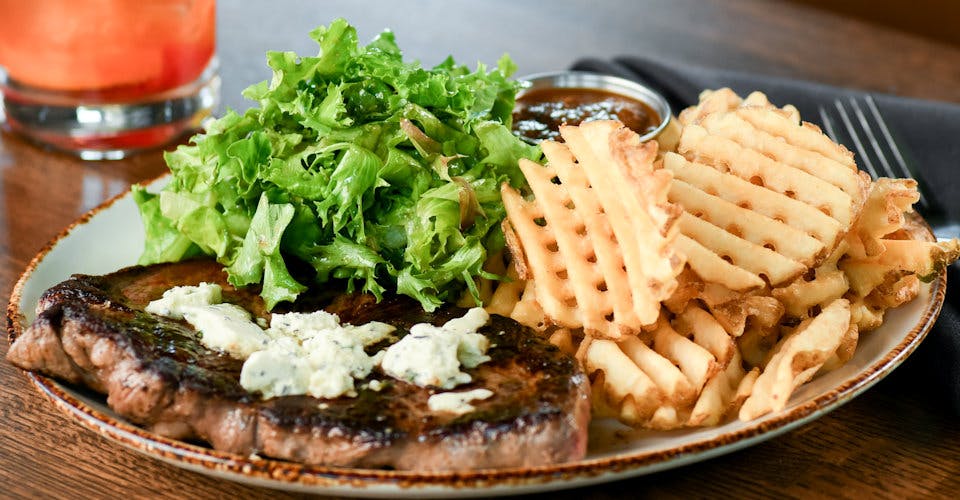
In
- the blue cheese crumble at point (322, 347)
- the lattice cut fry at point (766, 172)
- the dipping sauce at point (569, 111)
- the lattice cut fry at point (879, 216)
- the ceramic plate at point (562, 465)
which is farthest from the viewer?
the dipping sauce at point (569, 111)

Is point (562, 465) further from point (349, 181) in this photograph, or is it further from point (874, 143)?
point (874, 143)

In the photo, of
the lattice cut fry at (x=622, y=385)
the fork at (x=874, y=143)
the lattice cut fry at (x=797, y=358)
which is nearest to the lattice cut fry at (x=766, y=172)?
the lattice cut fry at (x=797, y=358)

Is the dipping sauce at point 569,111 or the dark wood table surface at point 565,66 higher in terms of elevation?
the dipping sauce at point 569,111

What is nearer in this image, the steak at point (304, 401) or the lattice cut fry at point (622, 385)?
the steak at point (304, 401)

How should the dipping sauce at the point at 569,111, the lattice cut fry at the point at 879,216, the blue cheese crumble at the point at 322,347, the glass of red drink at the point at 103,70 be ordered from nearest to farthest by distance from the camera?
the blue cheese crumble at the point at 322,347, the lattice cut fry at the point at 879,216, the dipping sauce at the point at 569,111, the glass of red drink at the point at 103,70

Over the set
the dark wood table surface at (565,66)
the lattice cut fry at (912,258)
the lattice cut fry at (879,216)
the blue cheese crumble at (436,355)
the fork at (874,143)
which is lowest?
the dark wood table surface at (565,66)

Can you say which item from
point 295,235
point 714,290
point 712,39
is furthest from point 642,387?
point 712,39

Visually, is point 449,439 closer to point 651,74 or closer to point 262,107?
point 262,107

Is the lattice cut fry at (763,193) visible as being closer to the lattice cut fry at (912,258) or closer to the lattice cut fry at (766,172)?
the lattice cut fry at (766,172)
